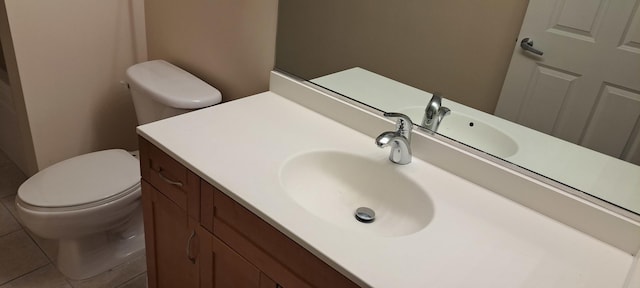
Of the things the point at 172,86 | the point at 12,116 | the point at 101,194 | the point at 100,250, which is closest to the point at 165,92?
the point at 172,86

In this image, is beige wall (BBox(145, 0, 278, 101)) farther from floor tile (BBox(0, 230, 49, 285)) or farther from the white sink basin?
floor tile (BBox(0, 230, 49, 285))

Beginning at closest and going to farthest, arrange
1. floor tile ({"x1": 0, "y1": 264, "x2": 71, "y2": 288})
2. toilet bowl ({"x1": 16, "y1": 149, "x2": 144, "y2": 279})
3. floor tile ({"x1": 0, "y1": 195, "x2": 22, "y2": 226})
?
1. toilet bowl ({"x1": 16, "y1": 149, "x2": 144, "y2": 279})
2. floor tile ({"x1": 0, "y1": 264, "x2": 71, "y2": 288})
3. floor tile ({"x1": 0, "y1": 195, "x2": 22, "y2": 226})

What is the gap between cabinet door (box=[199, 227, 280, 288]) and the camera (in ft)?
3.67

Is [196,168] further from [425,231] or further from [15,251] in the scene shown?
[15,251]

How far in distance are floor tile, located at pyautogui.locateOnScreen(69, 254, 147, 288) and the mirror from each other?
3.55 ft

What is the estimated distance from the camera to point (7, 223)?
216cm

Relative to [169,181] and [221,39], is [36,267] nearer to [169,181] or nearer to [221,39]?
[169,181]

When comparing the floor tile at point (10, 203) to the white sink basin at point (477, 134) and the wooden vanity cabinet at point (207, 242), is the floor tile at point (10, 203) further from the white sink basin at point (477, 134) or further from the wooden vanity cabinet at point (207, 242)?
the white sink basin at point (477, 134)

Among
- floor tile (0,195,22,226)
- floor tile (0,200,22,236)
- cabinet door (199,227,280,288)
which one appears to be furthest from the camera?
floor tile (0,195,22,226)

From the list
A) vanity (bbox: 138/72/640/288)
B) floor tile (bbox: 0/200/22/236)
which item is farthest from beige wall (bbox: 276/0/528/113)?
floor tile (bbox: 0/200/22/236)

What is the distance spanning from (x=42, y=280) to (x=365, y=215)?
1441 mm

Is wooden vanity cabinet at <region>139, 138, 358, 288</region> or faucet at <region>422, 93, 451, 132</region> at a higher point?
faucet at <region>422, 93, 451, 132</region>

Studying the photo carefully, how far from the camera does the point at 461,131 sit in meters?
1.28

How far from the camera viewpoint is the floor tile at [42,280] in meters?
1.83
